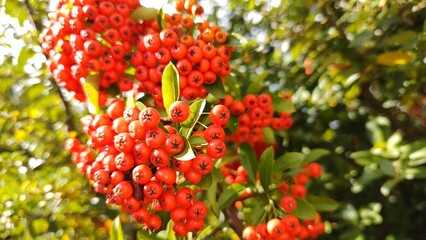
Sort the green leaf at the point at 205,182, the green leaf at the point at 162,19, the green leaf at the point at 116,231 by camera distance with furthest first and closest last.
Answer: the green leaf at the point at 162,19 < the green leaf at the point at 116,231 < the green leaf at the point at 205,182

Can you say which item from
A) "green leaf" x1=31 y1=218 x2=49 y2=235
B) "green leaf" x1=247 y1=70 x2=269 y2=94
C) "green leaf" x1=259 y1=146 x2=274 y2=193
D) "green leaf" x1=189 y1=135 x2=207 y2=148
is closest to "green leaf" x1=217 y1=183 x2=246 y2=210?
"green leaf" x1=259 y1=146 x2=274 y2=193

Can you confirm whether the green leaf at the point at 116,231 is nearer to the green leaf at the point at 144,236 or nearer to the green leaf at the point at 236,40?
the green leaf at the point at 144,236

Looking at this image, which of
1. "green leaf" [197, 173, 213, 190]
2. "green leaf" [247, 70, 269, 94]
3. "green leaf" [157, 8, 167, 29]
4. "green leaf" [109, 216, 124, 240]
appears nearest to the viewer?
"green leaf" [197, 173, 213, 190]

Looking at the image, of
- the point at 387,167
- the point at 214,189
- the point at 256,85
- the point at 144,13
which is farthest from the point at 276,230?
the point at 144,13

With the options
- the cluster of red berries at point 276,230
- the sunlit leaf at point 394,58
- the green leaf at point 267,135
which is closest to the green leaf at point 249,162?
the green leaf at point 267,135

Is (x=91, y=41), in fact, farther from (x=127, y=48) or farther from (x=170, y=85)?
(x=170, y=85)

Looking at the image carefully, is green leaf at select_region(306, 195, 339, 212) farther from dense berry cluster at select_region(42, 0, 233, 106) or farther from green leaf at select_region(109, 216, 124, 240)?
green leaf at select_region(109, 216, 124, 240)

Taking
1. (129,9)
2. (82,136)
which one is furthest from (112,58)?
(82,136)
